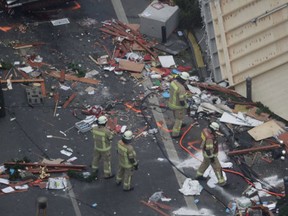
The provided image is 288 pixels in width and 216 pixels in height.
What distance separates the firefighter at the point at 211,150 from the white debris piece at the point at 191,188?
0.38m

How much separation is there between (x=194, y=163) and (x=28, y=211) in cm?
410

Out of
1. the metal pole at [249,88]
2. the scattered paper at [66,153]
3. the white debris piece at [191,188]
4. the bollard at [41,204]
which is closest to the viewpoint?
the bollard at [41,204]

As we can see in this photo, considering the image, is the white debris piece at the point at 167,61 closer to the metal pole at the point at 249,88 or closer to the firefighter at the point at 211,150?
the metal pole at the point at 249,88

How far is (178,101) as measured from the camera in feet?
60.8

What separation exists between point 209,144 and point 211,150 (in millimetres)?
164

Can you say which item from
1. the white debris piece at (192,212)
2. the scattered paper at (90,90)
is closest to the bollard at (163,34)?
the scattered paper at (90,90)

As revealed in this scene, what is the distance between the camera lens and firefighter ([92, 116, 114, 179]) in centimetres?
1681

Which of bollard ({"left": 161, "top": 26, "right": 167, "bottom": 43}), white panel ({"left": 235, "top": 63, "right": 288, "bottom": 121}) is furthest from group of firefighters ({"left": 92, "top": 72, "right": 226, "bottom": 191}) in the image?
bollard ({"left": 161, "top": 26, "right": 167, "bottom": 43})

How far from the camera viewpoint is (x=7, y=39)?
873 inches

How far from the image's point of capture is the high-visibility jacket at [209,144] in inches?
662

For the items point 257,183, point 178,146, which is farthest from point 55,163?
point 257,183

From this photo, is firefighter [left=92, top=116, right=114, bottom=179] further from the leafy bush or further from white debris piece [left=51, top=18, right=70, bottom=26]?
white debris piece [left=51, top=18, right=70, bottom=26]

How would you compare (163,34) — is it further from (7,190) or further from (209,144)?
(7,190)

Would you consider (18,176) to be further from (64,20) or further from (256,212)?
(64,20)
